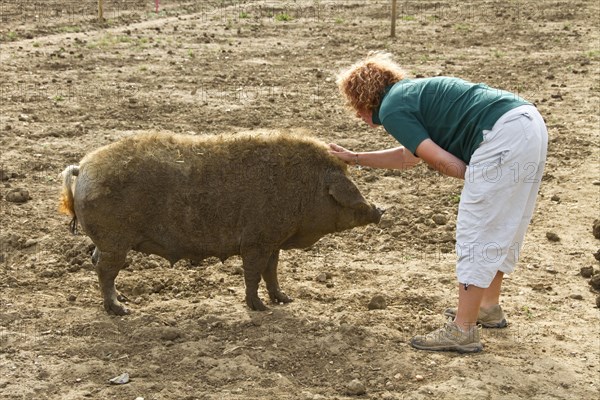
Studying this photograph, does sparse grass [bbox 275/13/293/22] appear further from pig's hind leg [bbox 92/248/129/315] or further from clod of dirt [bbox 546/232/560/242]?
pig's hind leg [bbox 92/248/129/315]

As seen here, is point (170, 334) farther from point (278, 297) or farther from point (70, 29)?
point (70, 29)

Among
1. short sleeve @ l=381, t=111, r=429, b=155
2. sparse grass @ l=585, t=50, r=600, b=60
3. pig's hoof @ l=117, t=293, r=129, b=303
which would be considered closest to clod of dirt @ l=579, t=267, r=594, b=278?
short sleeve @ l=381, t=111, r=429, b=155

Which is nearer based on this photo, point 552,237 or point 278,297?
point 278,297

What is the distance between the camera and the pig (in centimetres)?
678

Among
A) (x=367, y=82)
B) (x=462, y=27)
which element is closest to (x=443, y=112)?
(x=367, y=82)

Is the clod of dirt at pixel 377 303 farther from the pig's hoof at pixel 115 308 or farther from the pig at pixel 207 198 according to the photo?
the pig's hoof at pixel 115 308

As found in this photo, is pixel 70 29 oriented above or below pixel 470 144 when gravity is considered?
below

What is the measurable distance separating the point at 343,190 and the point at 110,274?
1.89 m

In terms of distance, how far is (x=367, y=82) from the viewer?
6312 millimetres

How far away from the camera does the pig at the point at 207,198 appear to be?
22.2ft

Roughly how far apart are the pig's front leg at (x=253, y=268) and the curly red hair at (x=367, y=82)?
1368 millimetres

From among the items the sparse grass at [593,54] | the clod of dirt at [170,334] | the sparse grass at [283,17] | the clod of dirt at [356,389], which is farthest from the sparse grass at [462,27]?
the clod of dirt at [356,389]

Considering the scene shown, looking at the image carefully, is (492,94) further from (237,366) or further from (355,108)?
(237,366)

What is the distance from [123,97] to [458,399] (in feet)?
29.7
